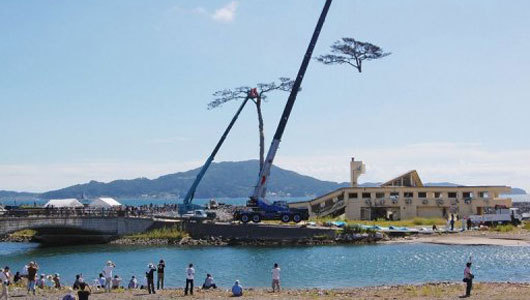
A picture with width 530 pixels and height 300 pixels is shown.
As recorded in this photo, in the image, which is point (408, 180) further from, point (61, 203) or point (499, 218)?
point (61, 203)

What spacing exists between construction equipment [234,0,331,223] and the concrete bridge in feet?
38.9

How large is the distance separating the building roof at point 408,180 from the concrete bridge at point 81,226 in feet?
121

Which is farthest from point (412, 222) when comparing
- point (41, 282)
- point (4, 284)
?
point (4, 284)

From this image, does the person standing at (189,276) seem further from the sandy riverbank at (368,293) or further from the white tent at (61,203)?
the white tent at (61,203)

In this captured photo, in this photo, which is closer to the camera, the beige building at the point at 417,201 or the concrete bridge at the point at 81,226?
the concrete bridge at the point at 81,226

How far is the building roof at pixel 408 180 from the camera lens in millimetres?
94375

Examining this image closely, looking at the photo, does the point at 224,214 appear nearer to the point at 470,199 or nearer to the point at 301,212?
the point at 301,212

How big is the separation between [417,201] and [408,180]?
388 inches

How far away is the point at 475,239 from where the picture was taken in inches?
2562

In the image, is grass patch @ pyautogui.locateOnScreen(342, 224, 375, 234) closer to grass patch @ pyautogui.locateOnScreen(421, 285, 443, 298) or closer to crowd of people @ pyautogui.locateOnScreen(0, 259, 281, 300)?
grass patch @ pyautogui.locateOnScreen(421, 285, 443, 298)

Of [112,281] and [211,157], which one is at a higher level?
[211,157]

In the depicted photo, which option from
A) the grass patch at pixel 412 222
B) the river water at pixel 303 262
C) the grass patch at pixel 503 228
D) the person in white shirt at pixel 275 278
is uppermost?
the grass patch at pixel 412 222

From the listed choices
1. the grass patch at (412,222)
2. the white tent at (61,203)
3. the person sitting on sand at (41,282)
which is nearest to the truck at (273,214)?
the grass patch at (412,222)

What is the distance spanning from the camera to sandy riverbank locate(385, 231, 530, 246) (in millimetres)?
62625
